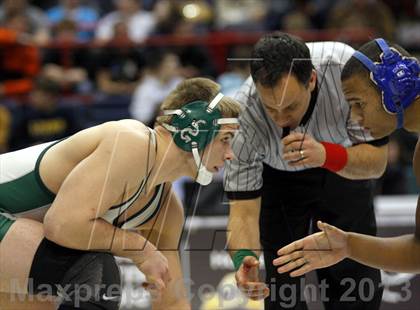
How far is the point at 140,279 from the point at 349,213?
1662mm

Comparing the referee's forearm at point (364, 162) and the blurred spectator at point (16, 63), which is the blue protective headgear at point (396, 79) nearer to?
the referee's forearm at point (364, 162)

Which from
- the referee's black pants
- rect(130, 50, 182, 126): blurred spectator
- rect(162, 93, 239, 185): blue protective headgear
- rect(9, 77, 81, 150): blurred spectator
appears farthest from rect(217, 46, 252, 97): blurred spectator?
rect(162, 93, 239, 185): blue protective headgear

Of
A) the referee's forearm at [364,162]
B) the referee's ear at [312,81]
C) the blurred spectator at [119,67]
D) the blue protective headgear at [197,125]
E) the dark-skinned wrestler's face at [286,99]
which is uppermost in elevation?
the blurred spectator at [119,67]

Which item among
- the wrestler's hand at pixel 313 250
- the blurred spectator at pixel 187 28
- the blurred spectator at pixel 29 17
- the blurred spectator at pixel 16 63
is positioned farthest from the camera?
the blurred spectator at pixel 29 17

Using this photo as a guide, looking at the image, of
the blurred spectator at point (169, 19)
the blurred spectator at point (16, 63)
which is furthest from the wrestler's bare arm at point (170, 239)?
the blurred spectator at point (169, 19)

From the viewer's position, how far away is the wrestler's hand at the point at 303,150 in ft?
11.3

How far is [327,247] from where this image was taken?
10.9ft

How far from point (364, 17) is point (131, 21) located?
228 cm

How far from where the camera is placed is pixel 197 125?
3357mm

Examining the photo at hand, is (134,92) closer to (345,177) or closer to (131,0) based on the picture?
(131,0)

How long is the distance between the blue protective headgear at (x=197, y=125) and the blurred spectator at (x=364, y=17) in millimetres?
4895

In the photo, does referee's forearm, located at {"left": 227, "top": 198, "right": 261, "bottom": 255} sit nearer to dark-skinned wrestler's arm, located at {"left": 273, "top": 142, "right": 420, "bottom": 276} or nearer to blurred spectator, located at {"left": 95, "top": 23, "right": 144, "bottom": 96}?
dark-skinned wrestler's arm, located at {"left": 273, "top": 142, "right": 420, "bottom": 276}

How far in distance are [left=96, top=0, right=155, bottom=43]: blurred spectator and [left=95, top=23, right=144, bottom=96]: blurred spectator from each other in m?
0.46

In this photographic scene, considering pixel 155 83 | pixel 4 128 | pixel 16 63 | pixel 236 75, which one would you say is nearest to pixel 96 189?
pixel 236 75
